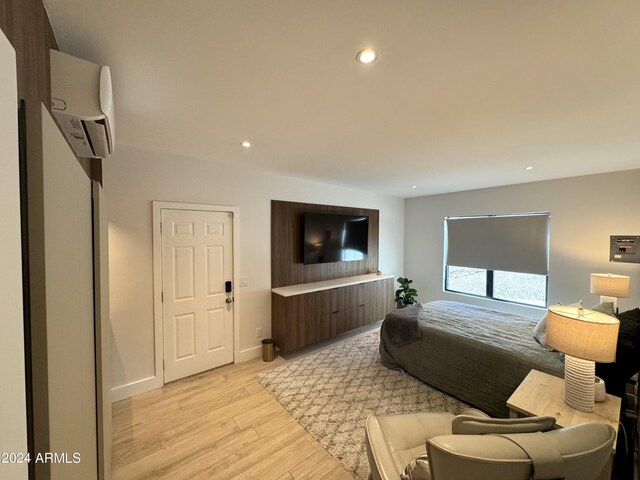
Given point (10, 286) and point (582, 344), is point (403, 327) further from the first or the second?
point (10, 286)

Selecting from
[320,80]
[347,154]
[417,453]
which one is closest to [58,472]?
[417,453]

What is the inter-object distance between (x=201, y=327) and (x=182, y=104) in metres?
2.34

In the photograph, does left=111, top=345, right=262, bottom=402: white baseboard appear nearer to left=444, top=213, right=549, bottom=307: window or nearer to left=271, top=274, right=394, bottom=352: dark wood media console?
left=271, top=274, right=394, bottom=352: dark wood media console

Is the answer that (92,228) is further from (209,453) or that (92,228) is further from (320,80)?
(209,453)

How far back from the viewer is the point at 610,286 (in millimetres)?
2875

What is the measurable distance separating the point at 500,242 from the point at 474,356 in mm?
2712

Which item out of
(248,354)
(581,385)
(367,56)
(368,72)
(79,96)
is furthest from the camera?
(248,354)

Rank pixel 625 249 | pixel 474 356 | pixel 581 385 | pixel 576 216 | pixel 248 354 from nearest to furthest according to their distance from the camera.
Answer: pixel 581 385 → pixel 474 356 → pixel 625 249 → pixel 248 354 → pixel 576 216

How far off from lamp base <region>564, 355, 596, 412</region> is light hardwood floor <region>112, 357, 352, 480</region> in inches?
58.0

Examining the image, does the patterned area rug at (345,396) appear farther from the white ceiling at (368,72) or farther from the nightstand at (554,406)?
the white ceiling at (368,72)

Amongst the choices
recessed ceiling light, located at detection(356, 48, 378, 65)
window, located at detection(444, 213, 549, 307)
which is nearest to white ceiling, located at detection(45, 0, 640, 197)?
recessed ceiling light, located at detection(356, 48, 378, 65)

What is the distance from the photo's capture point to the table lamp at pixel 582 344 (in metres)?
1.33

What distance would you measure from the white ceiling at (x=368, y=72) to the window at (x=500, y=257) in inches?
68.1

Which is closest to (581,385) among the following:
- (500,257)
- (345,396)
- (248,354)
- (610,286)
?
(345,396)
